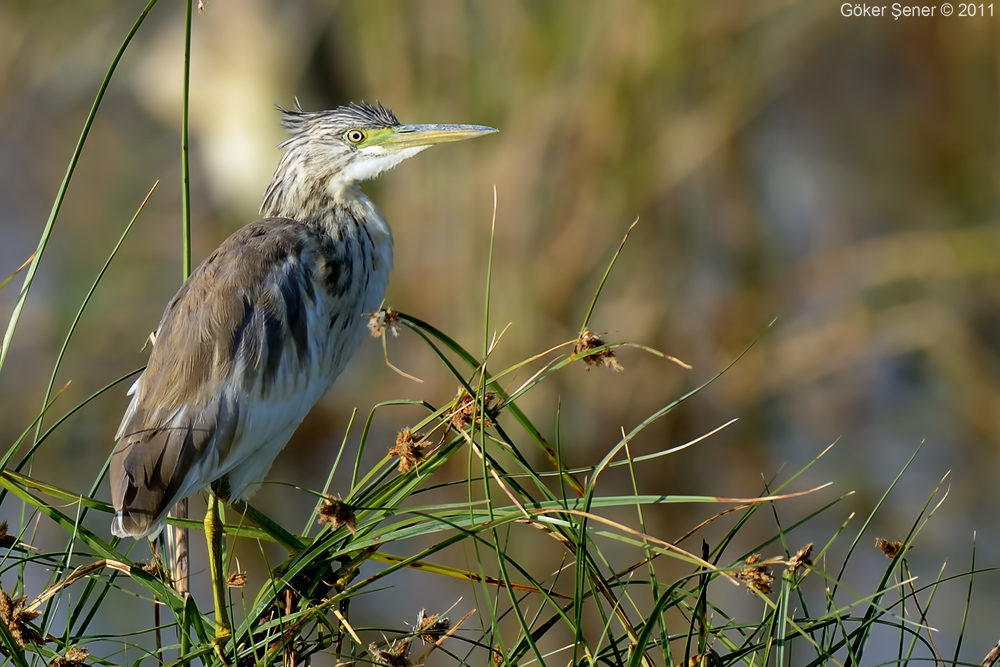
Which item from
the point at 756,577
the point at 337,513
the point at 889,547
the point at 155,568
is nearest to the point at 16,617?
the point at 155,568

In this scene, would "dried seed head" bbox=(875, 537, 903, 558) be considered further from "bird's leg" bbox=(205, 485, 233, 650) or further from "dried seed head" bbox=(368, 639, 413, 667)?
"bird's leg" bbox=(205, 485, 233, 650)

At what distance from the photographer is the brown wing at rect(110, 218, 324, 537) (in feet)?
6.15

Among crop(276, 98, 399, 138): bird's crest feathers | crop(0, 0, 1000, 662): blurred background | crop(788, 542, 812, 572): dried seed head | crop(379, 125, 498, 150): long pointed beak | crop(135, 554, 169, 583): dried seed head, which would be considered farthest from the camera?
crop(0, 0, 1000, 662): blurred background

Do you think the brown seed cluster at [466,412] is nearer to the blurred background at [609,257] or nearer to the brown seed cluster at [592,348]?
the brown seed cluster at [592,348]

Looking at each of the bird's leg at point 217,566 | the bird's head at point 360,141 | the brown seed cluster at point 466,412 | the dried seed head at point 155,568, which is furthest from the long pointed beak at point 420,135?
the dried seed head at point 155,568

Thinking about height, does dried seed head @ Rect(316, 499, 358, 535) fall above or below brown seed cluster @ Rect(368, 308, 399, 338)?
below

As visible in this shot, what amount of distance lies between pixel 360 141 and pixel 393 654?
130 cm

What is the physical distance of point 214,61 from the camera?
5.41 meters

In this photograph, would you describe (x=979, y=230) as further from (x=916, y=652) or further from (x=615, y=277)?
(x=916, y=652)

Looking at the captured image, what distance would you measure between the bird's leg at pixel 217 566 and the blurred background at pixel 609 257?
6.02ft

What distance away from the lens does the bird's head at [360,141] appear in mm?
2350

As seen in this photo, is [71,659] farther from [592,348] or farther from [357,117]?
[357,117]

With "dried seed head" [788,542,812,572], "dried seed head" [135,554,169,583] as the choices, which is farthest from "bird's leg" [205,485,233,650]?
"dried seed head" [788,542,812,572]

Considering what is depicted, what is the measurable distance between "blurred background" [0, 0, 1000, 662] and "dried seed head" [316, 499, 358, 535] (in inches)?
98.0
